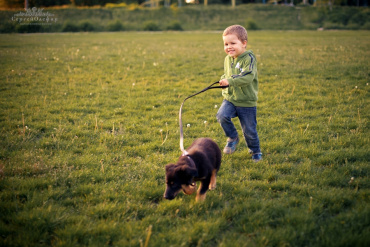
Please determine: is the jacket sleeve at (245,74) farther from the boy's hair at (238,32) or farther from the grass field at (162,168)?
the grass field at (162,168)

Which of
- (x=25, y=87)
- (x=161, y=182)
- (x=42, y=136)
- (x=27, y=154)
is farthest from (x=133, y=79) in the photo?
(x=161, y=182)

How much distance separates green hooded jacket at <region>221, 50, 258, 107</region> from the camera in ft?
16.4

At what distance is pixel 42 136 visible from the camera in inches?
249

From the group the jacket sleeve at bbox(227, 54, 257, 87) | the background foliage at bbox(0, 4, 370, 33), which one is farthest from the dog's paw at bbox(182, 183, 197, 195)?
the background foliage at bbox(0, 4, 370, 33)

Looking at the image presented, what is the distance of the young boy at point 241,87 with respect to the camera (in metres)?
5.02

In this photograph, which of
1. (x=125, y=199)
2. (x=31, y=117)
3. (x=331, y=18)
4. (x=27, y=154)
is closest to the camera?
(x=125, y=199)

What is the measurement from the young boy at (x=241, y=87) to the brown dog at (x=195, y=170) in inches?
46.0

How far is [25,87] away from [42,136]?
4771 mm

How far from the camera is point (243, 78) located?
4945 mm

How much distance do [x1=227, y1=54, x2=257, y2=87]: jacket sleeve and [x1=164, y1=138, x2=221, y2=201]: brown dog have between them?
3.73 feet

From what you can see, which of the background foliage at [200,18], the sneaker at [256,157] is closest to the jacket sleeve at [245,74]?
the sneaker at [256,157]

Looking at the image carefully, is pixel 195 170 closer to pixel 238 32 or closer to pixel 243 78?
pixel 243 78

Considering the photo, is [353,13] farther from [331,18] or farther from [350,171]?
[350,171]

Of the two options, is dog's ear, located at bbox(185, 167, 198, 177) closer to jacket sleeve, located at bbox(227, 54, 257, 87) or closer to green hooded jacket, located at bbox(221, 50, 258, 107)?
jacket sleeve, located at bbox(227, 54, 257, 87)
